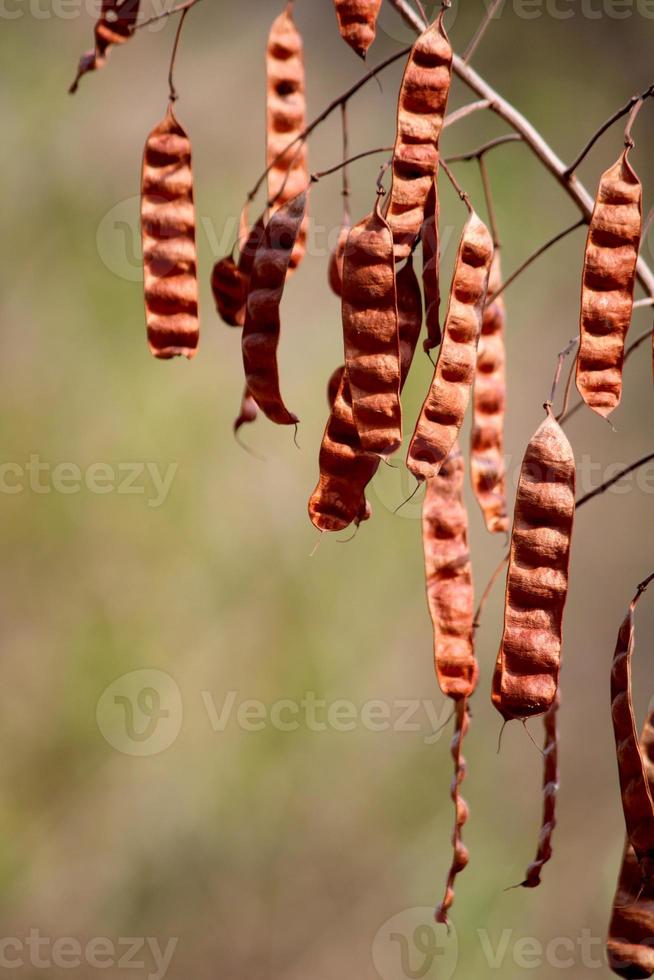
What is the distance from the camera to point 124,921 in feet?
10.7

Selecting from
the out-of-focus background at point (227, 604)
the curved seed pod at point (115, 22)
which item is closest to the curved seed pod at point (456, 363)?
the curved seed pod at point (115, 22)

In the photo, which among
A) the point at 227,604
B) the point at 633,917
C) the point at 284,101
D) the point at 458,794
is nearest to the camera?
the point at 633,917

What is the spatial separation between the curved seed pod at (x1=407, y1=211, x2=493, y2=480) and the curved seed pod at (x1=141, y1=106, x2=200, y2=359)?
0.39 m

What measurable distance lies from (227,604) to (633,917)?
8.06 ft

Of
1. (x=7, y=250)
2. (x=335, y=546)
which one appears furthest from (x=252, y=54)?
(x=335, y=546)

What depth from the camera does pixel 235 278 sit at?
131 cm

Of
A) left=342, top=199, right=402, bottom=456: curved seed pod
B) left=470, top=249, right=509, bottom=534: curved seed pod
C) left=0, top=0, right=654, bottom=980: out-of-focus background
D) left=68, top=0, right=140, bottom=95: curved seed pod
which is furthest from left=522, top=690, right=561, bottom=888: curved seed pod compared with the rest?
left=0, top=0, right=654, bottom=980: out-of-focus background

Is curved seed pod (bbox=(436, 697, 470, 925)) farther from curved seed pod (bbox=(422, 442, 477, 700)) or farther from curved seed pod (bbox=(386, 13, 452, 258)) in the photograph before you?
curved seed pod (bbox=(386, 13, 452, 258))

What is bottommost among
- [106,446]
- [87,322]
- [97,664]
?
[97,664]

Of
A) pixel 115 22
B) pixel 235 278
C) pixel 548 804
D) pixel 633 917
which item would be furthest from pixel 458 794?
pixel 115 22

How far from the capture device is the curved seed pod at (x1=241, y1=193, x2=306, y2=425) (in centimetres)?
107

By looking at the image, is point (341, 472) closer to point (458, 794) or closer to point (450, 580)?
point (450, 580)

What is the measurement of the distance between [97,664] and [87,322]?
116 centimetres

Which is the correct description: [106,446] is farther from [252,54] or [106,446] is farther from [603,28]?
[603,28]
